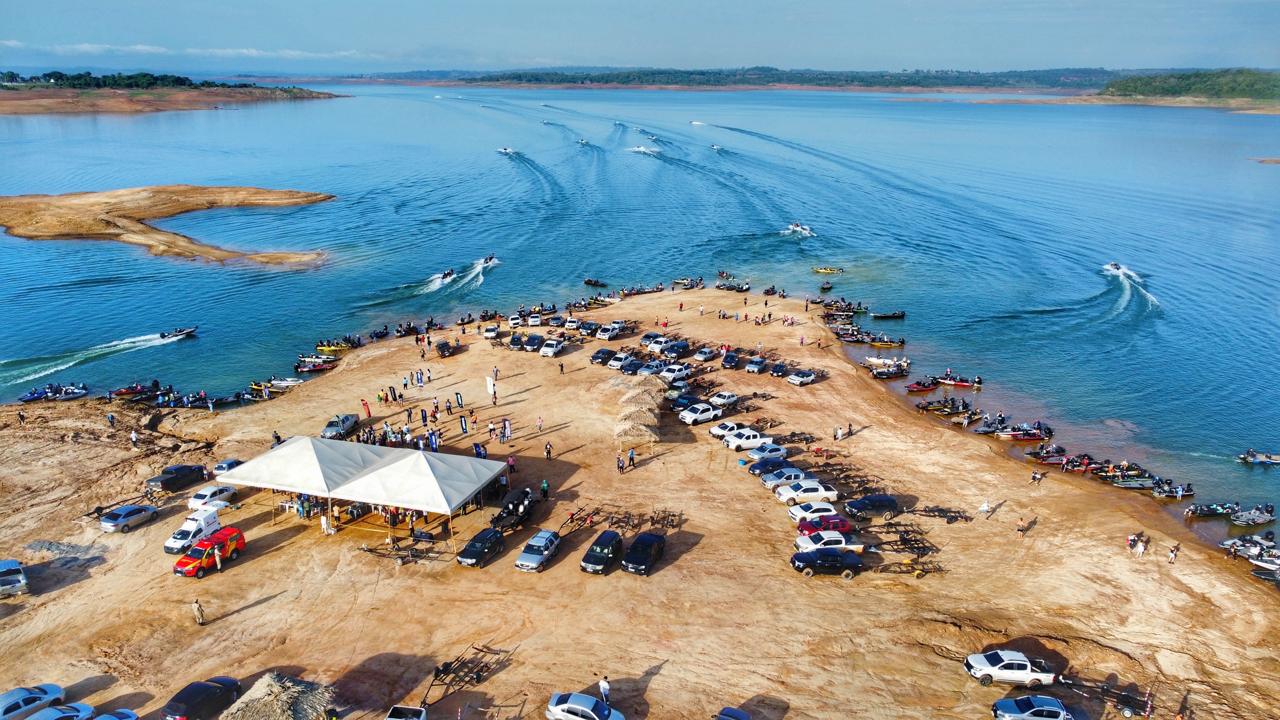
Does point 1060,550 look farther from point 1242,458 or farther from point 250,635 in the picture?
point 250,635

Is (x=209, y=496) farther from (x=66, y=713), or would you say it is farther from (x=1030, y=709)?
(x=1030, y=709)

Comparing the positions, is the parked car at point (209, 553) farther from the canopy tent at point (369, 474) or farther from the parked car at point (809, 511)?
the parked car at point (809, 511)

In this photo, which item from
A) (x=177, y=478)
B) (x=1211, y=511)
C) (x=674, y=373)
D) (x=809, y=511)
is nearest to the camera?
(x=809, y=511)

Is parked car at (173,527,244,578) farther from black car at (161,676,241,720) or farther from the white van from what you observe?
black car at (161,676,241,720)

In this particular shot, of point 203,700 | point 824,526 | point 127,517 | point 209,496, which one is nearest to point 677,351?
point 824,526

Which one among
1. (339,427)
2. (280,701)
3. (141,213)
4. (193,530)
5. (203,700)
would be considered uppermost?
(141,213)

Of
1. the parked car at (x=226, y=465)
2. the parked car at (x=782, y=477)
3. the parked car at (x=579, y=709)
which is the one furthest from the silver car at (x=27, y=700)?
the parked car at (x=782, y=477)
